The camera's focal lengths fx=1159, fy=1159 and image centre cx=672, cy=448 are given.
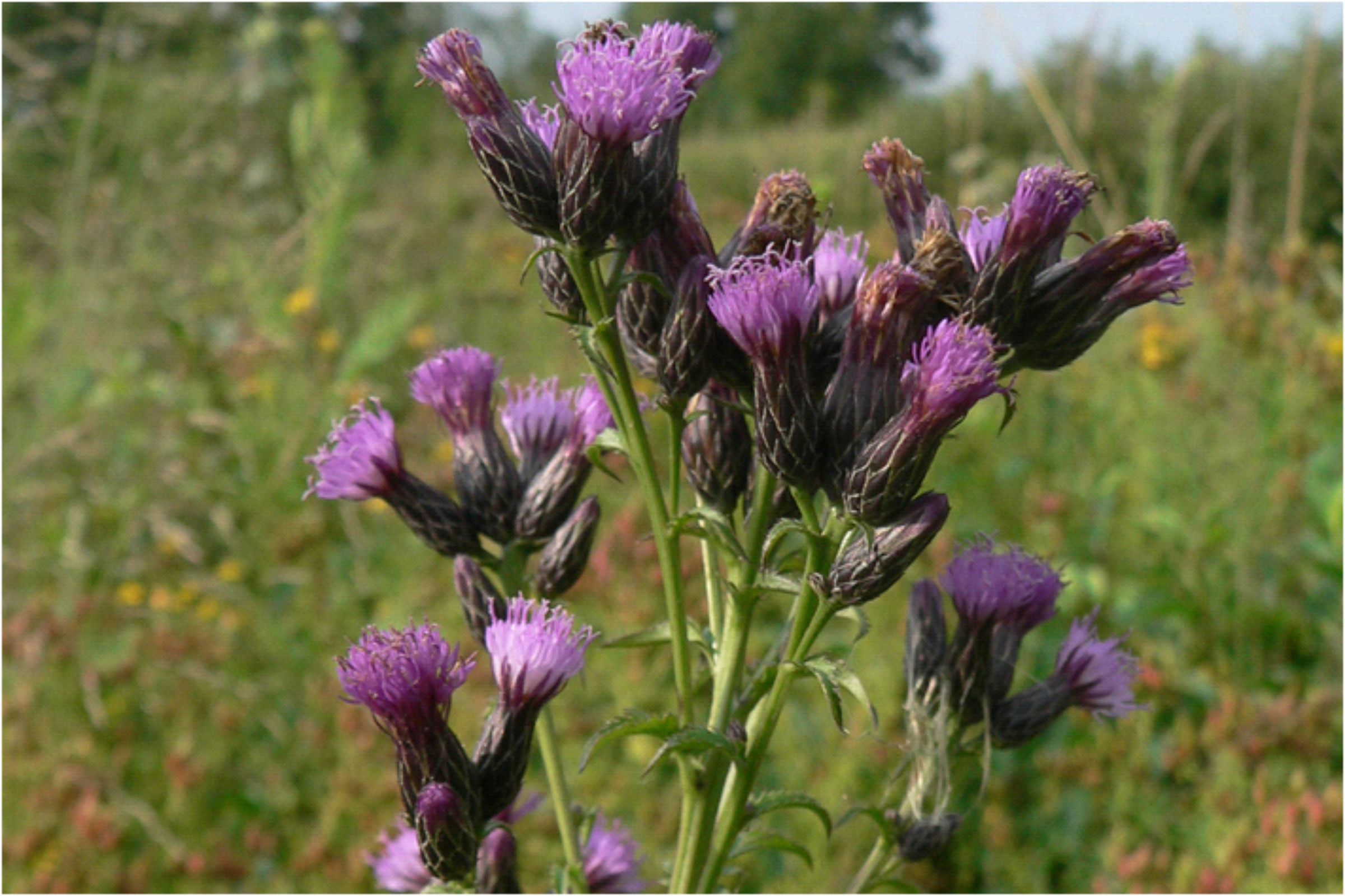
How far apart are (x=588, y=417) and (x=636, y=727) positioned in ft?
1.98

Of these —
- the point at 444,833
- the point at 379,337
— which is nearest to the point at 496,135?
the point at 444,833

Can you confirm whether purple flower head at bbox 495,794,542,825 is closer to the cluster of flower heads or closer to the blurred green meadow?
the cluster of flower heads

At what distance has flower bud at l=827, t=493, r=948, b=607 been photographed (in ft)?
4.22

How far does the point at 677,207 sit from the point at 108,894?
2663 millimetres

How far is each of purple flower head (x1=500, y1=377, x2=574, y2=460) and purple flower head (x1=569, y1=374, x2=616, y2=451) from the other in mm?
60

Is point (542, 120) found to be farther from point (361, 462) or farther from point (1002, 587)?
point (1002, 587)

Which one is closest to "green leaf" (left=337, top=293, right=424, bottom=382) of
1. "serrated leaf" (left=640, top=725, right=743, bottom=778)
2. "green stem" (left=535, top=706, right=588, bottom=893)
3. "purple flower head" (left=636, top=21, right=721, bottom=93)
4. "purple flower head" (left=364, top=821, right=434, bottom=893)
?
"purple flower head" (left=364, top=821, right=434, bottom=893)

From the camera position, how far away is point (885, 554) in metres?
1.30

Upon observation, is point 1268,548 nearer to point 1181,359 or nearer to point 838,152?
point 1181,359

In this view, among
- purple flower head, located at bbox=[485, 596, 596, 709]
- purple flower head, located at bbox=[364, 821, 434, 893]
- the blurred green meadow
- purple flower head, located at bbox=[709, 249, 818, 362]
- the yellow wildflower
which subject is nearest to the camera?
purple flower head, located at bbox=[709, 249, 818, 362]

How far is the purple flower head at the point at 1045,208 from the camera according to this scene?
55.1 inches

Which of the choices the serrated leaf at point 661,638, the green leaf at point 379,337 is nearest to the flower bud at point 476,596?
the serrated leaf at point 661,638

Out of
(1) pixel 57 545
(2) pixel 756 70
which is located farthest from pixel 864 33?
(1) pixel 57 545

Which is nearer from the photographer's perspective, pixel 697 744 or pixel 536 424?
pixel 697 744
